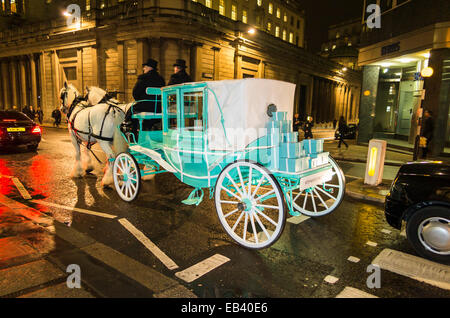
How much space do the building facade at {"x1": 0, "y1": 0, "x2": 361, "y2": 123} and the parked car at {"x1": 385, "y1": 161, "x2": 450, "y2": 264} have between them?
22.5 meters

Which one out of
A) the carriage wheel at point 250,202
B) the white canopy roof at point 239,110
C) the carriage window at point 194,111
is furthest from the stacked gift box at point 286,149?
the carriage window at point 194,111

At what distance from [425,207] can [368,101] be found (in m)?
16.0

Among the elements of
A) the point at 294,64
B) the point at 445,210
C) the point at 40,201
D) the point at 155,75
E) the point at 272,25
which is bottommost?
the point at 40,201

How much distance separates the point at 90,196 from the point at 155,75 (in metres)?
3.26

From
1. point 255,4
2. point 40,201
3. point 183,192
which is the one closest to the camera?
point 40,201

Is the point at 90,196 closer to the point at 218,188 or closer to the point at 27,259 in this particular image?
the point at 27,259

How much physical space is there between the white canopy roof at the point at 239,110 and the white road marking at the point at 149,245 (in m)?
1.69

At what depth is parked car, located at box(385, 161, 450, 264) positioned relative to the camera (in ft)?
11.8

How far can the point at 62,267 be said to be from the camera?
11.0 feet

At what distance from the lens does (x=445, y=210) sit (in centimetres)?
358

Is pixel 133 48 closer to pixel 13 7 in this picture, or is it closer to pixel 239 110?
pixel 239 110

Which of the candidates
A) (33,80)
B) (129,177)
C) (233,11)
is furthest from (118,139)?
(233,11)

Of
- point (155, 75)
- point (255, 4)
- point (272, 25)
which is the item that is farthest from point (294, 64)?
point (155, 75)

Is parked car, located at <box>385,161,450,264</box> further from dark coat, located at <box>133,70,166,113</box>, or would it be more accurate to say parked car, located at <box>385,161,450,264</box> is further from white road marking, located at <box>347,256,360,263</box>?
dark coat, located at <box>133,70,166,113</box>
